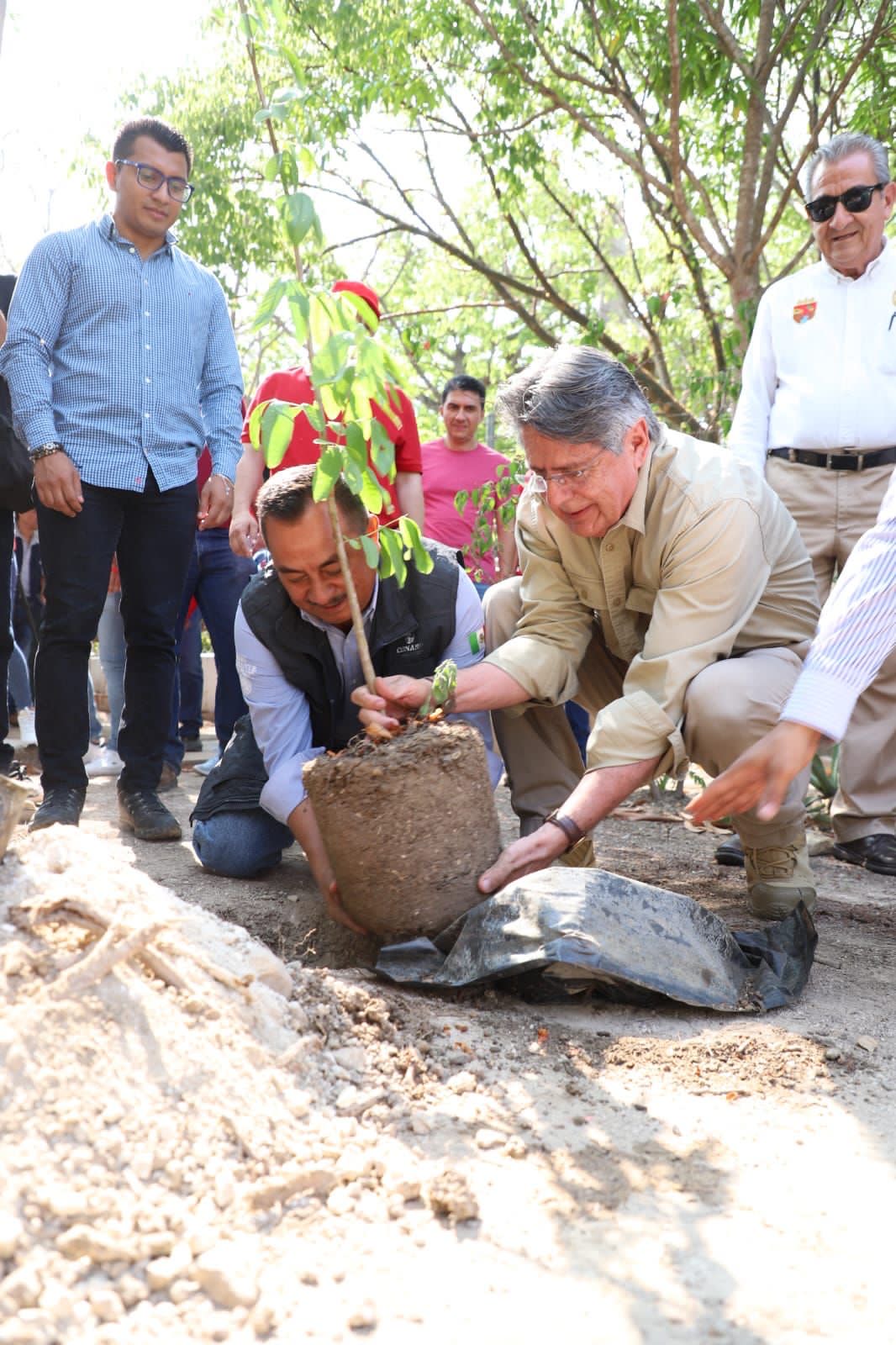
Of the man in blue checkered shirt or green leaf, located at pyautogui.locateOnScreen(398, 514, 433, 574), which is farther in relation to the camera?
the man in blue checkered shirt

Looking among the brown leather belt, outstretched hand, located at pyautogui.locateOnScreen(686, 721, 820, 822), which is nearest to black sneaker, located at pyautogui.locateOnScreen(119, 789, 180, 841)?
outstretched hand, located at pyautogui.locateOnScreen(686, 721, 820, 822)

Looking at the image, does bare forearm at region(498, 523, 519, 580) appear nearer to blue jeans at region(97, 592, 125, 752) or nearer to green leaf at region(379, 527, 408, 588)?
blue jeans at region(97, 592, 125, 752)

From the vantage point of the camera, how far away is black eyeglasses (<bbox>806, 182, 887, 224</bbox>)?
325 cm

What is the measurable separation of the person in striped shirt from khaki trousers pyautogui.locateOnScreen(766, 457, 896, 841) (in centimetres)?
146

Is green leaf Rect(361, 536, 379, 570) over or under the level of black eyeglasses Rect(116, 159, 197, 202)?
under

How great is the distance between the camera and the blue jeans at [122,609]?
125 inches

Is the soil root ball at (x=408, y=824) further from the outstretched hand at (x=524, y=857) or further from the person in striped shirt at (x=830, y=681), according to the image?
the person in striped shirt at (x=830, y=681)

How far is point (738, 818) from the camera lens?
2562 mm

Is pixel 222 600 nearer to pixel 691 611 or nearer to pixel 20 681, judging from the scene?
pixel 20 681

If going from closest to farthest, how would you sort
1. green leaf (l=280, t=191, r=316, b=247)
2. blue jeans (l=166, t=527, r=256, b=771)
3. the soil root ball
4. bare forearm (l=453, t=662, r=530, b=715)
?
green leaf (l=280, t=191, r=316, b=247) → the soil root ball → bare forearm (l=453, t=662, r=530, b=715) → blue jeans (l=166, t=527, r=256, b=771)

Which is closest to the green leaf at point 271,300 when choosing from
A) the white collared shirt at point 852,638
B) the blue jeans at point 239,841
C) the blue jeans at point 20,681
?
the white collared shirt at point 852,638

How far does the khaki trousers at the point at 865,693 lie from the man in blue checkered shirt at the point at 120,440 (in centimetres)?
172

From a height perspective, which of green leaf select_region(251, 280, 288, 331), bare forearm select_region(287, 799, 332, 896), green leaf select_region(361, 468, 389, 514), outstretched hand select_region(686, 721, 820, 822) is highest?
green leaf select_region(251, 280, 288, 331)

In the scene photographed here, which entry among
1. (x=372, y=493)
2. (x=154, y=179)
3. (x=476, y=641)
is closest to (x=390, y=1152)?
(x=372, y=493)
